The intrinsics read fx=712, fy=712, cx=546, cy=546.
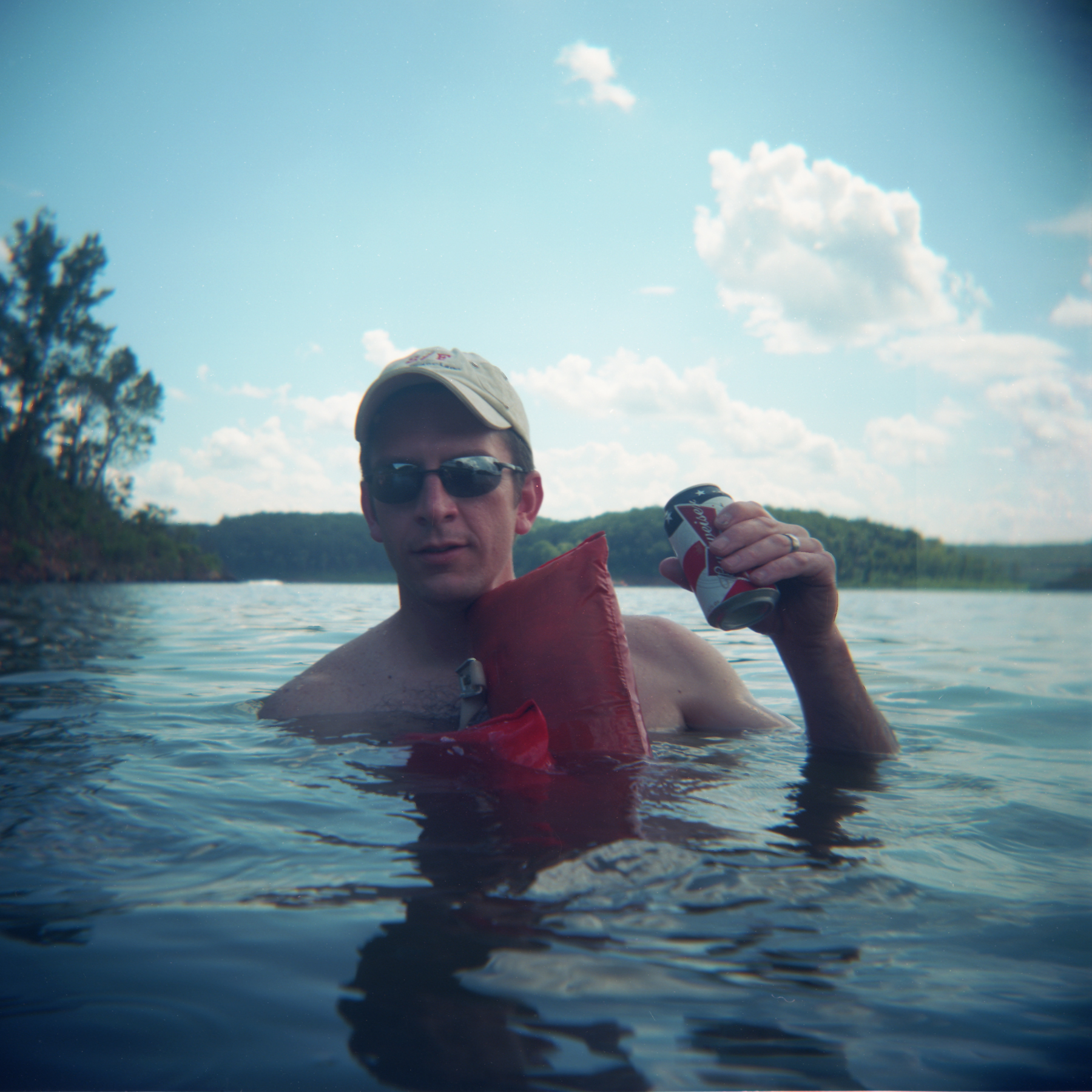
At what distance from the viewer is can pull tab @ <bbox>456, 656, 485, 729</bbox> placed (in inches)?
96.5

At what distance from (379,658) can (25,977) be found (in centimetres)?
203

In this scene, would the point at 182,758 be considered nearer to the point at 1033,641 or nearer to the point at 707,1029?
the point at 707,1029

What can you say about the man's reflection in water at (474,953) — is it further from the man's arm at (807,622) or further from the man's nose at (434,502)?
the man's nose at (434,502)

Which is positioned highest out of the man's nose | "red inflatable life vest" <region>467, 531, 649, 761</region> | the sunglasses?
the sunglasses

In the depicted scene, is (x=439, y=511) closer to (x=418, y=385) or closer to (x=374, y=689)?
(x=418, y=385)

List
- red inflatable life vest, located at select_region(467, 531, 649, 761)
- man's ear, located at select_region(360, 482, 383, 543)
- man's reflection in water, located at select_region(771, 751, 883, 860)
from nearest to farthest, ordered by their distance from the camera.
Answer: man's reflection in water, located at select_region(771, 751, 883, 860)
red inflatable life vest, located at select_region(467, 531, 649, 761)
man's ear, located at select_region(360, 482, 383, 543)

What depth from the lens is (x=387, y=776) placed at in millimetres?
2150

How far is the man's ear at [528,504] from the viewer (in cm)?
299

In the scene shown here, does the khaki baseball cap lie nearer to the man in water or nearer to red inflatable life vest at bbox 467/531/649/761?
the man in water

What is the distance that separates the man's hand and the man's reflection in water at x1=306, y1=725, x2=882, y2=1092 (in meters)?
0.54

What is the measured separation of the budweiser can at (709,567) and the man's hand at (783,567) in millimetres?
29

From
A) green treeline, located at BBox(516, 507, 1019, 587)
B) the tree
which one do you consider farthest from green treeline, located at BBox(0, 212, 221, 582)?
green treeline, located at BBox(516, 507, 1019, 587)

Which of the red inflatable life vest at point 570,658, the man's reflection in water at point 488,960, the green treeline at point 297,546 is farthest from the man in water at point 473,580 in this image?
the green treeline at point 297,546

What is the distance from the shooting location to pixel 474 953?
1176 millimetres
